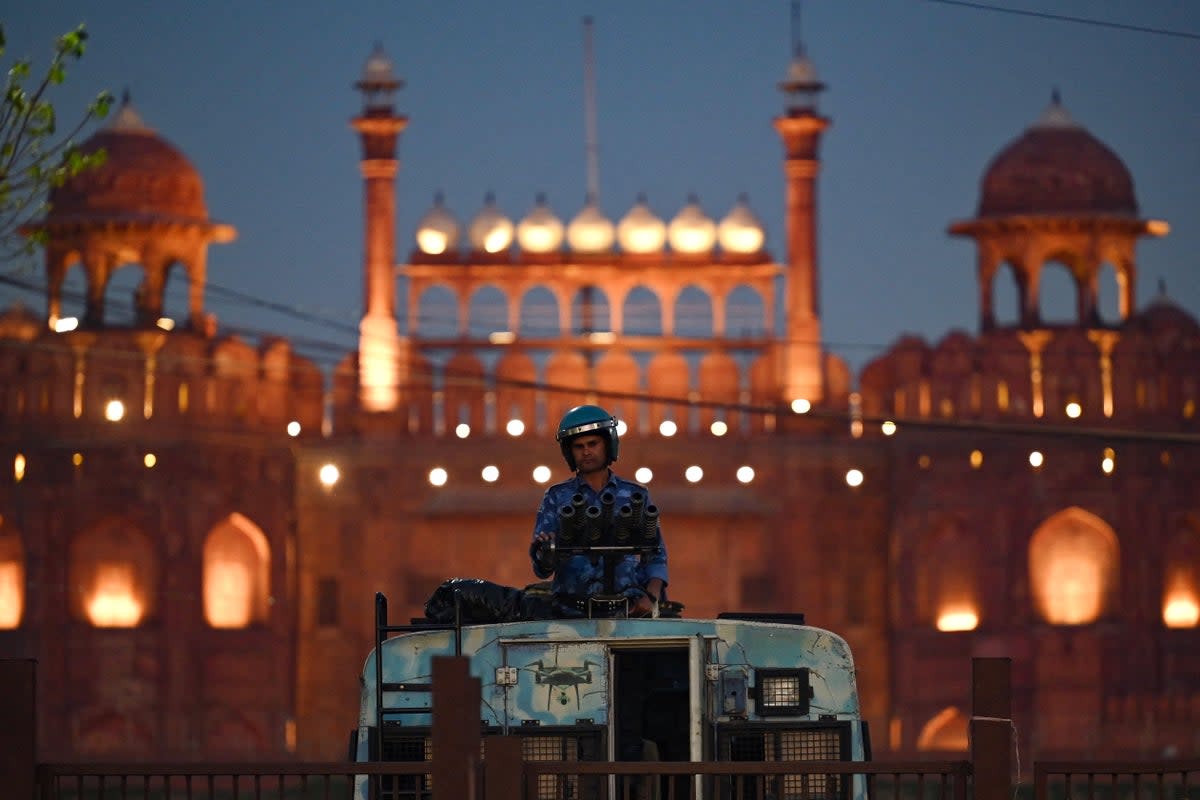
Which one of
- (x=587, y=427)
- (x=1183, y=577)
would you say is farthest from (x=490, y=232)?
(x=587, y=427)

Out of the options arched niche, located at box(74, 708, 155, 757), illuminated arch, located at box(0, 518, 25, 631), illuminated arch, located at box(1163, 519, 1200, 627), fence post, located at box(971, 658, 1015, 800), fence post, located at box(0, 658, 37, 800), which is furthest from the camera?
illuminated arch, located at box(1163, 519, 1200, 627)

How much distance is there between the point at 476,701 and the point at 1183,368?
39312mm

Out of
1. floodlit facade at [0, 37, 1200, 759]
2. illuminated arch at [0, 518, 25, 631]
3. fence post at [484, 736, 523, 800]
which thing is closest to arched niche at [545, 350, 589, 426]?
floodlit facade at [0, 37, 1200, 759]

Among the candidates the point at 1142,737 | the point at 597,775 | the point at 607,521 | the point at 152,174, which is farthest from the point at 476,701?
the point at 152,174

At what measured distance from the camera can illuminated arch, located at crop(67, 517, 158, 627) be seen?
156 ft

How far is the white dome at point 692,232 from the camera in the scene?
50.7 metres

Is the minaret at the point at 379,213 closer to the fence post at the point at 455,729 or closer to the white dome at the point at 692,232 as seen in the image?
the white dome at the point at 692,232

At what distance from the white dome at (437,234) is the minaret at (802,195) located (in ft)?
18.2

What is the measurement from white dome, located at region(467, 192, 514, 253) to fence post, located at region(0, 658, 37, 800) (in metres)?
39.4

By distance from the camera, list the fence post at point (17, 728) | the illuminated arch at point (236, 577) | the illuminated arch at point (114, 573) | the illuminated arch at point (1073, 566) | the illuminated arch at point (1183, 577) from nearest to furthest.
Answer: the fence post at point (17, 728), the illuminated arch at point (114, 573), the illuminated arch at point (1073, 566), the illuminated arch at point (1183, 577), the illuminated arch at point (236, 577)

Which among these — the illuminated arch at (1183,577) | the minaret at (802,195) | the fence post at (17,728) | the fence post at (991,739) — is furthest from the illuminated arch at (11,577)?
the fence post at (991,739)

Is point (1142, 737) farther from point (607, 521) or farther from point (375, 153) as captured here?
point (607, 521)

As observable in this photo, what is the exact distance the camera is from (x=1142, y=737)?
46312mm

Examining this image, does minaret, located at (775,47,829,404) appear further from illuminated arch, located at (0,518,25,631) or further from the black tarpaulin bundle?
the black tarpaulin bundle
